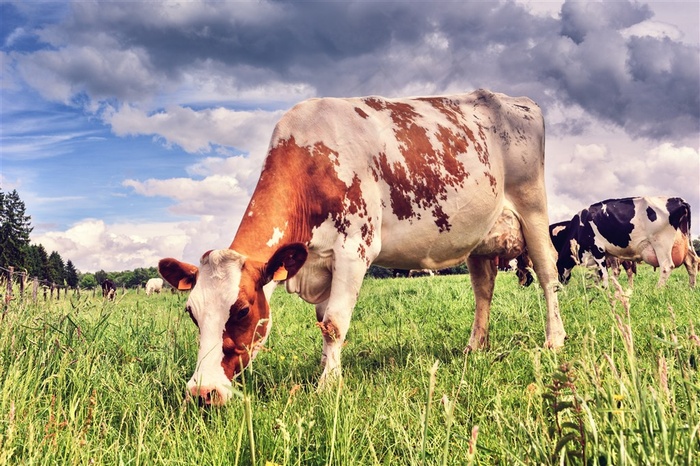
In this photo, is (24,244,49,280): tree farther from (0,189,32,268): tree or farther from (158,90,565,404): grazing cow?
(158,90,565,404): grazing cow

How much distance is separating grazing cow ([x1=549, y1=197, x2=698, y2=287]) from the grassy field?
8.49 metres

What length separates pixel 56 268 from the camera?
275 ft

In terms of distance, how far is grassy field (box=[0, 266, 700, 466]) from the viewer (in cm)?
188

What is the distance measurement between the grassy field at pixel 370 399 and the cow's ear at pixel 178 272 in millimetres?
585

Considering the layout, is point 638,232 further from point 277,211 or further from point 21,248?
point 21,248

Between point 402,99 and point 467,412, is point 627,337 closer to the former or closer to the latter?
point 467,412

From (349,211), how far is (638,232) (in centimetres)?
1366

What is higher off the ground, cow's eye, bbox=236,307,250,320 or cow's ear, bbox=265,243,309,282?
cow's ear, bbox=265,243,309,282

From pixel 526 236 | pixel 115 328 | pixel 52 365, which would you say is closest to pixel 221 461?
pixel 52 365

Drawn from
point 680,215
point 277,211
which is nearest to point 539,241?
point 277,211

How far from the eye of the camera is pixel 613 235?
52.0 feet

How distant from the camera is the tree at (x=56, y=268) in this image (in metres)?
78.7

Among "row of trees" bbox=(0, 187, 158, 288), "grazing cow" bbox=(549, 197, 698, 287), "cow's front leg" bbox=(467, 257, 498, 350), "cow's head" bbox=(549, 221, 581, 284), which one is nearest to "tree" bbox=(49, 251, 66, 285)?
"row of trees" bbox=(0, 187, 158, 288)

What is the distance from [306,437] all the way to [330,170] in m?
2.68
